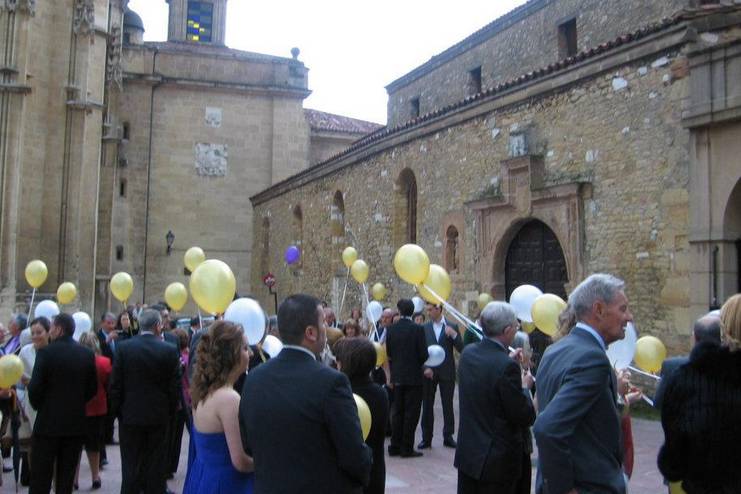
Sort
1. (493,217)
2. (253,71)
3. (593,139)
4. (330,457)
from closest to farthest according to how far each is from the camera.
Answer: (330,457), (593,139), (493,217), (253,71)

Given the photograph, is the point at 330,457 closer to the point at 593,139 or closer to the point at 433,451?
the point at 433,451

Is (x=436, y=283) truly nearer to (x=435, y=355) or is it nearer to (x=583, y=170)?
(x=435, y=355)

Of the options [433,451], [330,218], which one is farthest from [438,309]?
[330,218]

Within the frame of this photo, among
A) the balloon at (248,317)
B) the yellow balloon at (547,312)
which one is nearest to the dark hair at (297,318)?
the balloon at (248,317)

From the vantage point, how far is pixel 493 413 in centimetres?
431

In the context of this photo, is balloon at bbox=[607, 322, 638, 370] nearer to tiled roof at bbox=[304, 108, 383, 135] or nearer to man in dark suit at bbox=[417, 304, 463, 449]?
man in dark suit at bbox=[417, 304, 463, 449]

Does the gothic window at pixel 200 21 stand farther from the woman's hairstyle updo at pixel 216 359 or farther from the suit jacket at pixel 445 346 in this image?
the woman's hairstyle updo at pixel 216 359

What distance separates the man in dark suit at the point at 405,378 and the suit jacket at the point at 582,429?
5014mm

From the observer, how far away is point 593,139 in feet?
33.8

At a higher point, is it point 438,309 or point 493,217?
point 493,217

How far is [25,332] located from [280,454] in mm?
5107

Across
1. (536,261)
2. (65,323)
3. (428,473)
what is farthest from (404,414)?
(536,261)

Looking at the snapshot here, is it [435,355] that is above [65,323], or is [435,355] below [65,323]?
below

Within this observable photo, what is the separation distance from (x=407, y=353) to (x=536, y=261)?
442 centimetres
